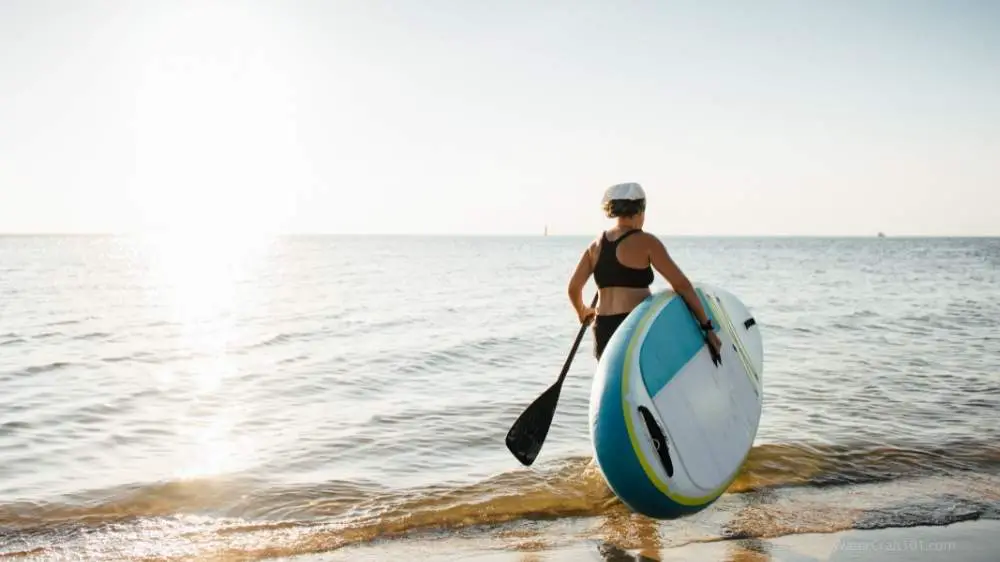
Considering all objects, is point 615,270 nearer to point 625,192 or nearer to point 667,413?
point 625,192

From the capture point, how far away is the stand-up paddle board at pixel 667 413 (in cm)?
410

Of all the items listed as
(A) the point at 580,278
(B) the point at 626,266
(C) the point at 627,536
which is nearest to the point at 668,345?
(B) the point at 626,266

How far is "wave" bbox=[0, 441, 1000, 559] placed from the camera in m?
4.94

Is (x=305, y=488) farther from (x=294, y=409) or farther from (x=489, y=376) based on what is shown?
(x=489, y=376)

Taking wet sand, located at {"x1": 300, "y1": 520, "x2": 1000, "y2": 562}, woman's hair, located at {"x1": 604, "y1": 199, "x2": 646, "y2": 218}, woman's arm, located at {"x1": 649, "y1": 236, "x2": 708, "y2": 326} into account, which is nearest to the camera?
wet sand, located at {"x1": 300, "y1": 520, "x2": 1000, "y2": 562}

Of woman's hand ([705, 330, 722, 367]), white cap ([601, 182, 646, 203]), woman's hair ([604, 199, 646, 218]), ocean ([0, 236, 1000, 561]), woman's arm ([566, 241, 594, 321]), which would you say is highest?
white cap ([601, 182, 646, 203])

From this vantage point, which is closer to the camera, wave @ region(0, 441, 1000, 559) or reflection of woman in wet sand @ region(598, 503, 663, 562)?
reflection of woman in wet sand @ region(598, 503, 663, 562)

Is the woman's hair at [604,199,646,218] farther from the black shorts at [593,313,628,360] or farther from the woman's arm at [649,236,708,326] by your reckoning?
the black shorts at [593,313,628,360]

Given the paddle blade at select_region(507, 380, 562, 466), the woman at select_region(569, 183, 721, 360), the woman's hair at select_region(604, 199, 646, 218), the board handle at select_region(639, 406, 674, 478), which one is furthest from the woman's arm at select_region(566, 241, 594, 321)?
the board handle at select_region(639, 406, 674, 478)

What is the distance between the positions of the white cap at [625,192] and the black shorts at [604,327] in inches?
30.9

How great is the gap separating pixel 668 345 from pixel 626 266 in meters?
0.59

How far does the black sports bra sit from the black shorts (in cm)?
23

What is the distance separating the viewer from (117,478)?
621cm

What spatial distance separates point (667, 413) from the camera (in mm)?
4340
